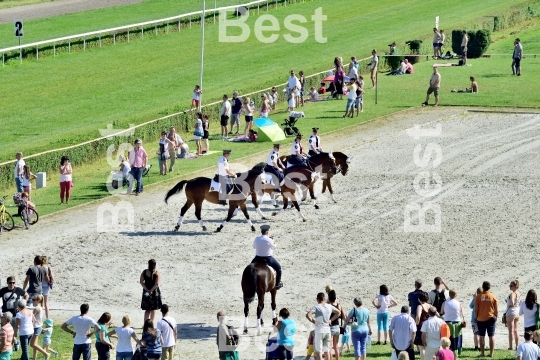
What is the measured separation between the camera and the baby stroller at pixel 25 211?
33.7 meters

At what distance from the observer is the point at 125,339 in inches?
849

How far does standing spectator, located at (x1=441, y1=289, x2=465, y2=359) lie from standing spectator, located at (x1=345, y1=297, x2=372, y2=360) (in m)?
1.67

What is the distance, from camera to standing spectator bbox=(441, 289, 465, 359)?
2309 cm

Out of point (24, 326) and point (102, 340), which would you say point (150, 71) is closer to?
point (24, 326)

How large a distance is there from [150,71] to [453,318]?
38.4 metres

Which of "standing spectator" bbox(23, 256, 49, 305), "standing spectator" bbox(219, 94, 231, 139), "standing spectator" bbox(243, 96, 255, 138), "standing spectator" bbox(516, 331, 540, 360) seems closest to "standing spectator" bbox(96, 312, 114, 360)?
"standing spectator" bbox(23, 256, 49, 305)

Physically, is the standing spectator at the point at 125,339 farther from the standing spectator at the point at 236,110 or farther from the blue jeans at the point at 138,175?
the standing spectator at the point at 236,110

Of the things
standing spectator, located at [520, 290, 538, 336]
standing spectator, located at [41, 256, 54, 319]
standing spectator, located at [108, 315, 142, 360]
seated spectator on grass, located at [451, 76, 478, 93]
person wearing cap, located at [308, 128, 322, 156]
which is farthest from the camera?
seated spectator on grass, located at [451, 76, 478, 93]

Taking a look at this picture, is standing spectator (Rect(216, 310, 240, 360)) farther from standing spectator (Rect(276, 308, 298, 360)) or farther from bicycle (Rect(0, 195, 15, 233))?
bicycle (Rect(0, 195, 15, 233))

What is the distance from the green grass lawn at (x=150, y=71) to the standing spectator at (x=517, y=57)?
507 cm

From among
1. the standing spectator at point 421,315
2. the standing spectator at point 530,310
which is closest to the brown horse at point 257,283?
the standing spectator at point 421,315

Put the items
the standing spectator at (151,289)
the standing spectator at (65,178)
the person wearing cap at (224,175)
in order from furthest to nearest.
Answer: the standing spectator at (65,178)
the person wearing cap at (224,175)
the standing spectator at (151,289)

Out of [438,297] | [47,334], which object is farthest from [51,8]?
[438,297]

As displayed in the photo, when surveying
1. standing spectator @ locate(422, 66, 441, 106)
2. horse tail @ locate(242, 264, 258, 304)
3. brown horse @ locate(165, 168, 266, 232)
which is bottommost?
horse tail @ locate(242, 264, 258, 304)
